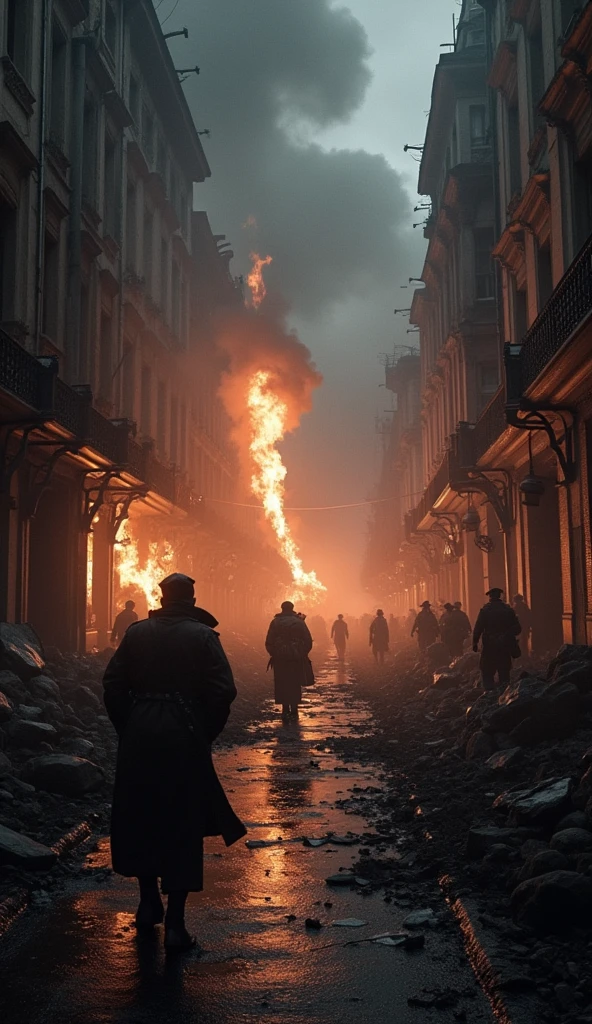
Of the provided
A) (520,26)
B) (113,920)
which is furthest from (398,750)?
(520,26)

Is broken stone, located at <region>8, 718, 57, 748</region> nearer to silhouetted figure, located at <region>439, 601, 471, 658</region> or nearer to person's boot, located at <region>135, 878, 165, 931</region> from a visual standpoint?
person's boot, located at <region>135, 878, 165, 931</region>

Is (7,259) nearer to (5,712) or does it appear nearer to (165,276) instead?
(5,712)

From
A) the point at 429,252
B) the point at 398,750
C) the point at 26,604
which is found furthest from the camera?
the point at 429,252

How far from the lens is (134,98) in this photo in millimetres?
27969

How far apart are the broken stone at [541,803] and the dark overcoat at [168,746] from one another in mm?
2313

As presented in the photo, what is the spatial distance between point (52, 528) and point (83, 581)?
4.72ft

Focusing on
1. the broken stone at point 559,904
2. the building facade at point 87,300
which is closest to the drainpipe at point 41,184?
the building facade at point 87,300

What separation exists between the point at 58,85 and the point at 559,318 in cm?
1245

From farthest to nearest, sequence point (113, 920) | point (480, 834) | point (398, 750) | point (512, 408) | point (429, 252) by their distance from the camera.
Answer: point (429, 252) → point (512, 408) → point (398, 750) → point (480, 834) → point (113, 920)

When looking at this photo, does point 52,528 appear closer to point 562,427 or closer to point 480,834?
point 562,427

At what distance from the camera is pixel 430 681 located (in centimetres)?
1986

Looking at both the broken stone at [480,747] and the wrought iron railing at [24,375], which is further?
the wrought iron railing at [24,375]

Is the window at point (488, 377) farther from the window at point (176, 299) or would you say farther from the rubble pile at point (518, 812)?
the rubble pile at point (518, 812)

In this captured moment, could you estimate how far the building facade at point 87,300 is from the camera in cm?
1622
